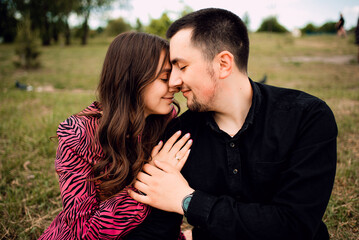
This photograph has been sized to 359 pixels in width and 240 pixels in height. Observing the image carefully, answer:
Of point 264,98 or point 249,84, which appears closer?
point 264,98

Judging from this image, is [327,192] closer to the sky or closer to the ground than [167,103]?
closer to the ground

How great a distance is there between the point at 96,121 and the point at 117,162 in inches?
15.4

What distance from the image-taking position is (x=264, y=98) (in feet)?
5.98

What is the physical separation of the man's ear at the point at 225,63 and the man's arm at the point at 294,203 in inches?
26.4

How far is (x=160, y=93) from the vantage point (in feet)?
7.15

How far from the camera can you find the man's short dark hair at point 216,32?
1.92 meters

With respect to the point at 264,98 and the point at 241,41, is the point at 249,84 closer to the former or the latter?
the point at 264,98

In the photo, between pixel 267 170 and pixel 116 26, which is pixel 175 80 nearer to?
pixel 267 170

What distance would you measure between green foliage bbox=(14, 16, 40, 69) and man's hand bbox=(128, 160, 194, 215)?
46.3 ft

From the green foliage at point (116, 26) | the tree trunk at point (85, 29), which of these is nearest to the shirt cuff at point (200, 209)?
the tree trunk at point (85, 29)

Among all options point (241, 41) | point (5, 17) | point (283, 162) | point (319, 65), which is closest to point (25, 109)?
point (241, 41)

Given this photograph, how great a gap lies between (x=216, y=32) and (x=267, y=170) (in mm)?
1141

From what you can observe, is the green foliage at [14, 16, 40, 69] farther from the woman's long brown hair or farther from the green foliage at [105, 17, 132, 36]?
the green foliage at [105, 17, 132, 36]

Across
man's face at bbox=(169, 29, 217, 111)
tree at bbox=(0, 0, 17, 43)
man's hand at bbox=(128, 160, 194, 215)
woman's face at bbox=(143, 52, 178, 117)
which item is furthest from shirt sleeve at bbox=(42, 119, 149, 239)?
tree at bbox=(0, 0, 17, 43)
